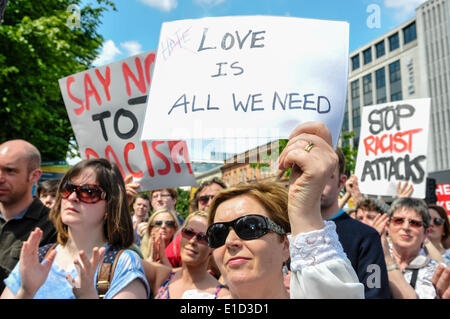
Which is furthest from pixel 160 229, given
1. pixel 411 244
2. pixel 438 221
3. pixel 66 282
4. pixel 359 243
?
pixel 438 221

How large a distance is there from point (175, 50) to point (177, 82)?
0.62 feet

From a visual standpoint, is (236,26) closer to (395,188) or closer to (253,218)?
(253,218)

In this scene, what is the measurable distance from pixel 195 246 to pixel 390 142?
270 cm

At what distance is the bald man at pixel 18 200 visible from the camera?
2.76 metres

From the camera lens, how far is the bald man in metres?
2.76

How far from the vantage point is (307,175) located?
39.6 inches

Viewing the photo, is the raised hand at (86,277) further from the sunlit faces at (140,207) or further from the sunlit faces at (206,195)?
the sunlit faces at (140,207)

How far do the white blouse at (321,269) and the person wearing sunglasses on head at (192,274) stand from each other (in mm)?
1506

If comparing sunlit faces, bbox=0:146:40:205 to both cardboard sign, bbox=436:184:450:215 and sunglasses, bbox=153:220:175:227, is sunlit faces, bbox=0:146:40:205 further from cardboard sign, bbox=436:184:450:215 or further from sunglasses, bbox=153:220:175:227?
cardboard sign, bbox=436:184:450:215

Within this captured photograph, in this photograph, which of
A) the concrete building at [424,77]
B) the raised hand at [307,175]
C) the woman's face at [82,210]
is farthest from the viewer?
the concrete building at [424,77]

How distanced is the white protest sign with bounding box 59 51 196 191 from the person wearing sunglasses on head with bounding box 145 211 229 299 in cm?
53

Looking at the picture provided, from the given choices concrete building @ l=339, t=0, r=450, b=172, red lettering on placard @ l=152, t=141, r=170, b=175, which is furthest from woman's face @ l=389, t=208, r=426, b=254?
concrete building @ l=339, t=0, r=450, b=172

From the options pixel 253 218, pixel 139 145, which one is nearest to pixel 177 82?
pixel 253 218

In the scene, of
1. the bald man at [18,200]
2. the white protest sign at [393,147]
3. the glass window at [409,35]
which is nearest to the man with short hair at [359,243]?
the bald man at [18,200]
